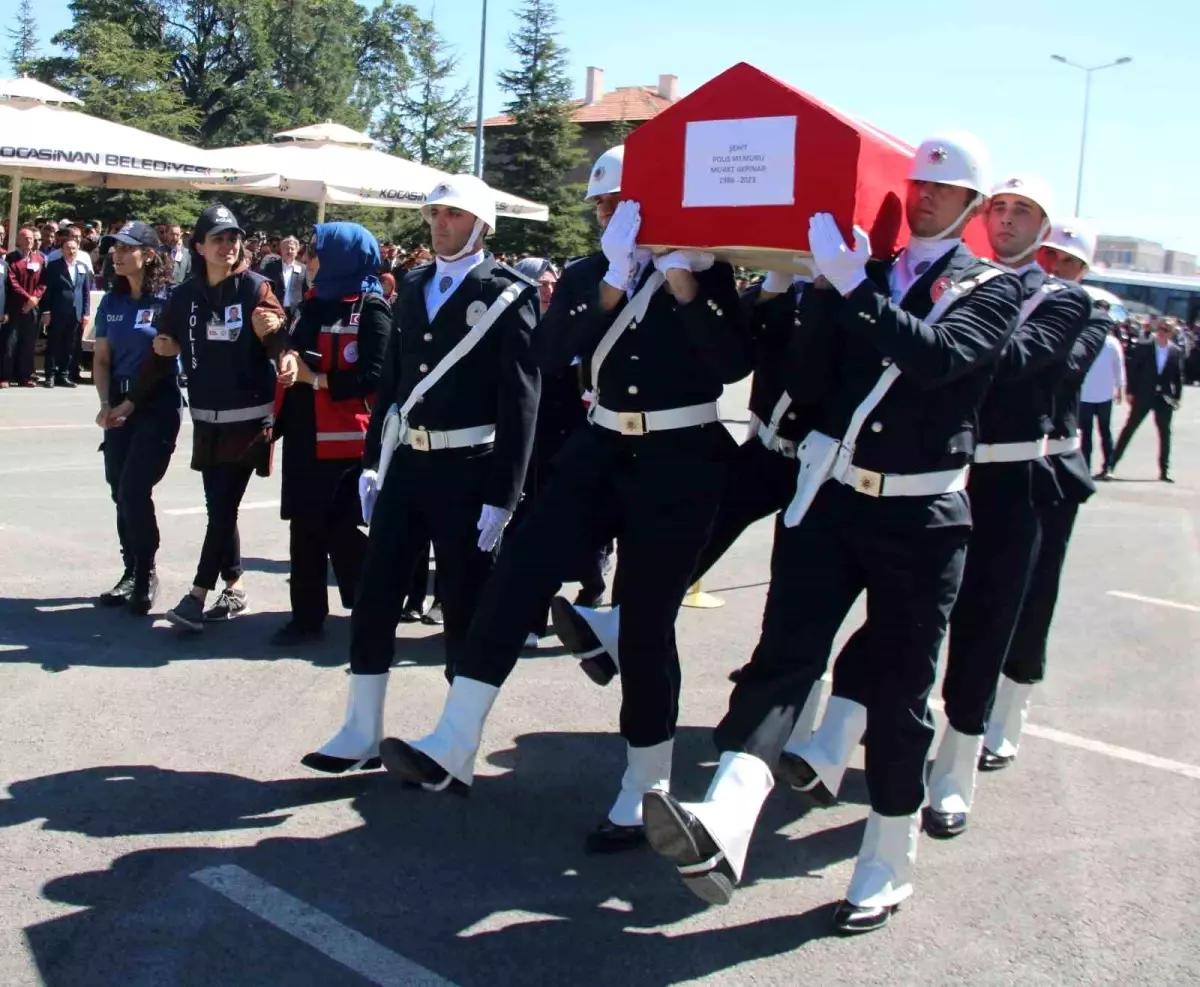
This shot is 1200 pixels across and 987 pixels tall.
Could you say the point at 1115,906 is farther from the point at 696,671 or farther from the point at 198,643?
the point at 198,643

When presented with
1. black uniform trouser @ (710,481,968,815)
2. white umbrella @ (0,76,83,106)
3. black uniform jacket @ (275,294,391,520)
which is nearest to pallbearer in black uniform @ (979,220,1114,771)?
black uniform trouser @ (710,481,968,815)

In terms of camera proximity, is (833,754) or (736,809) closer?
(736,809)

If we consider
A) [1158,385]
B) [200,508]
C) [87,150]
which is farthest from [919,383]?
[1158,385]

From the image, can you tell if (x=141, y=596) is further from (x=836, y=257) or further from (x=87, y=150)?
(x=87, y=150)

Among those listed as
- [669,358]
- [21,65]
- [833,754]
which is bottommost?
[833,754]

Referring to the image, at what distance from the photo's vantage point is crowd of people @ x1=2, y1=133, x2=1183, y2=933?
12.6 feet

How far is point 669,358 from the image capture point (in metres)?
4.30

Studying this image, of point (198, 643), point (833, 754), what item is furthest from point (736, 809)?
point (198, 643)

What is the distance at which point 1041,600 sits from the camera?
546cm

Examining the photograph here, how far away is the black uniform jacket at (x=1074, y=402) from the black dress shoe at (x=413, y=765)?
2.55 meters

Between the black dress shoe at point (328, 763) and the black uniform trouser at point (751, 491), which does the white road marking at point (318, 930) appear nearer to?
the black dress shoe at point (328, 763)

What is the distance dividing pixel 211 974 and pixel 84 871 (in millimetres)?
780

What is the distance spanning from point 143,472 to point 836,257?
4363 millimetres

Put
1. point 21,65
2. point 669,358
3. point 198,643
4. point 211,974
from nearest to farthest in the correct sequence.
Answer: point 211,974, point 669,358, point 198,643, point 21,65
